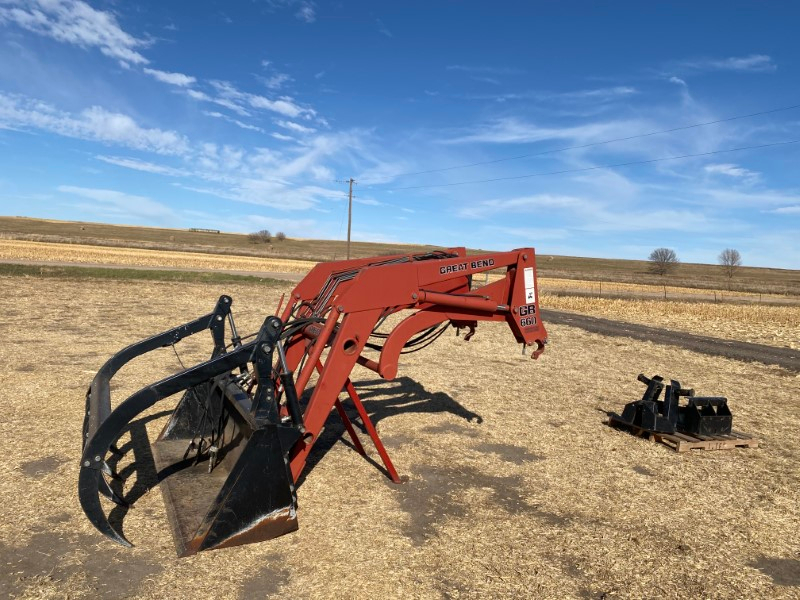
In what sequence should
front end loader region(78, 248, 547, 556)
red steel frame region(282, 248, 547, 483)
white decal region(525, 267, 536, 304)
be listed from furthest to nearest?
white decal region(525, 267, 536, 304), red steel frame region(282, 248, 547, 483), front end loader region(78, 248, 547, 556)

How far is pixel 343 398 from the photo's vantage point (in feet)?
31.8

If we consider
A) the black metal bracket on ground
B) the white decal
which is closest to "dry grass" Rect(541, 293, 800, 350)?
the black metal bracket on ground

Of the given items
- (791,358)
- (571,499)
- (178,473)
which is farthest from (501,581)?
(791,358)

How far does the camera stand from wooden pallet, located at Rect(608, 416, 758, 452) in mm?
7734

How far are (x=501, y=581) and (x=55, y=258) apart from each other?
43.7 meters

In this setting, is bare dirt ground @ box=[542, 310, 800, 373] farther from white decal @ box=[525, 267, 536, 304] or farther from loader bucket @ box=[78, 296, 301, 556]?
loader bucket @ box=[78, 296, 301, 556]

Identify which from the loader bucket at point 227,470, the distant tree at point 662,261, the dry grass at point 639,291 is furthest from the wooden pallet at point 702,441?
the distant tree at point 662,261

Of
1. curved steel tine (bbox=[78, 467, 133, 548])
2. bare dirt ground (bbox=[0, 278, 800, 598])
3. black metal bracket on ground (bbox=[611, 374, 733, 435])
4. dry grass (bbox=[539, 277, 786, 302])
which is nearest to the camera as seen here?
curved steel tine (bbox=[78, 467, 133, 548])

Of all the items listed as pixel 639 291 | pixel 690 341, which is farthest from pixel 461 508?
pixel 639 291

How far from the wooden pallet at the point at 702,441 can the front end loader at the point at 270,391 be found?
2882 millimetres

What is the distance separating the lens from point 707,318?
2641cm

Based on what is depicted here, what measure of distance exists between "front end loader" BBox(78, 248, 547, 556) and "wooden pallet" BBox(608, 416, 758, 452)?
2.88m

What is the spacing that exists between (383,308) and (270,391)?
147 centimetres

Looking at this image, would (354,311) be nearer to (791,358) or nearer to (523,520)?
(523,520)
